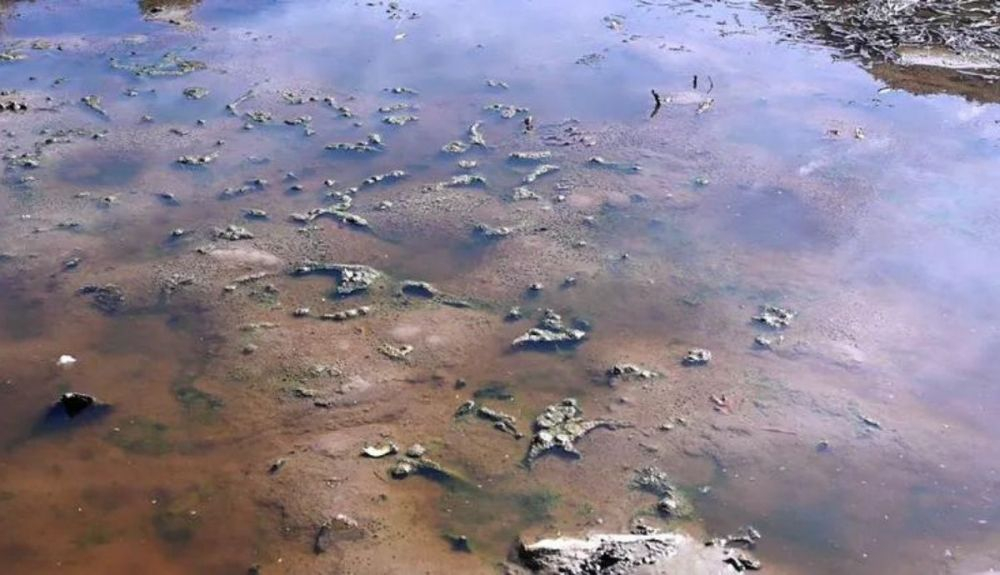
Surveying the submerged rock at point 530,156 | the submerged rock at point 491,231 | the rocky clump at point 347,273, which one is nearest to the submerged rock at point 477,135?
the submerged rock at point 530,156

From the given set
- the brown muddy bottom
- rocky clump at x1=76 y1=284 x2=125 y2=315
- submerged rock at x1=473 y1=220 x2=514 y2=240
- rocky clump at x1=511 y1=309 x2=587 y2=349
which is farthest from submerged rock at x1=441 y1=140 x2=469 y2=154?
rocky clump at x1=76 y1=284 x2=125 y2=315

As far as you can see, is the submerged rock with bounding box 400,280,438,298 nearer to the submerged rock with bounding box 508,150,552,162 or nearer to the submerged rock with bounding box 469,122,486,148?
the submerged rock with bounding box 508,150,552,162

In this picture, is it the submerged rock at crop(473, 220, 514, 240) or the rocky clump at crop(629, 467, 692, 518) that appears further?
the submerged rock at crop(473, 220, 514, 240)

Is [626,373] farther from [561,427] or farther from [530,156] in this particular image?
[530,156]

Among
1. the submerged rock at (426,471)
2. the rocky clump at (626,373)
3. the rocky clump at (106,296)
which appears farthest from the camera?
the rocky clump at (106,296)

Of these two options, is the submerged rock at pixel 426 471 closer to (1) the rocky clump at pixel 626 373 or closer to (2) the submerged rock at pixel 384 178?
(1) the rocky clump at pixel 626 373

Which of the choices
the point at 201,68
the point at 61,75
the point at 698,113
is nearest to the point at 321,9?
the point at 201,68
